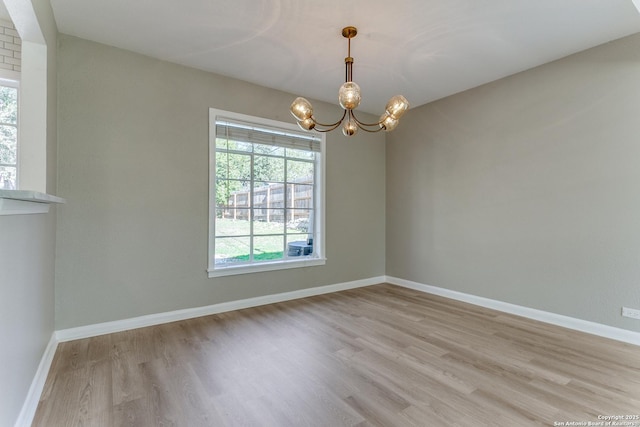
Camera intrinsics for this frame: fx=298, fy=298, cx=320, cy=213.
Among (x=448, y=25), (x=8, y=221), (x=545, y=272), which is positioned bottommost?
(x=545, y=272)

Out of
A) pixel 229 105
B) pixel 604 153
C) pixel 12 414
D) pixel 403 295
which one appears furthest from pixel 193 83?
pixel 604 153

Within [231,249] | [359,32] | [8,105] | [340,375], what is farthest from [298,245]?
[8,105]

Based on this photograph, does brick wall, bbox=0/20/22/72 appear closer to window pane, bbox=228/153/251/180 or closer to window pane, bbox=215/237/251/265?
window pane, bbox=228/153/251/180

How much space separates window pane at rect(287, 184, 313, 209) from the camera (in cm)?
427

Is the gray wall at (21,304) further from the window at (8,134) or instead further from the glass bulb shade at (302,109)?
the glass bulb shade at (302,109)

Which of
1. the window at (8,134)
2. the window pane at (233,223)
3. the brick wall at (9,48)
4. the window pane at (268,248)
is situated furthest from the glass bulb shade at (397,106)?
the brick wall at (9,48)

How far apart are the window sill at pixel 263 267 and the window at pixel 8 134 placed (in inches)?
77.8

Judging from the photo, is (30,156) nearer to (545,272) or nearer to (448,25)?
A: (448,25)

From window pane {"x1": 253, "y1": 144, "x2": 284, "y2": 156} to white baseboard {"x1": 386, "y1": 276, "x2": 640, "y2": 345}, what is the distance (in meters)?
2.94

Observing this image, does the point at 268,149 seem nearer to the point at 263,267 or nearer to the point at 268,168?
the point at 268,168

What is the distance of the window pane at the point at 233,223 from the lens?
12.1ft

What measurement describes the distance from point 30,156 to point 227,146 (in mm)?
1856

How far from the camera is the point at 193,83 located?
11.3ft

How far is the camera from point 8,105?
8.84ft
